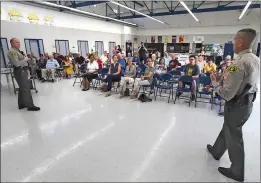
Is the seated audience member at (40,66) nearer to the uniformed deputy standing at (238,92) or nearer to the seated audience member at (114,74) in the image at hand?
the seated audience member at (114,74)

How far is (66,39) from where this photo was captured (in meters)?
10.3

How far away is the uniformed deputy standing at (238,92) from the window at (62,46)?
9.68 m

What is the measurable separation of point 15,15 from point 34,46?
5.19 feet

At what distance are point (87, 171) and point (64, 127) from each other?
1.35m

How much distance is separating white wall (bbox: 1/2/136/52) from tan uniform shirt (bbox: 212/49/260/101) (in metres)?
6.43

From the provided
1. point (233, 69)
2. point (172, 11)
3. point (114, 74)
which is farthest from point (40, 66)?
point (172, 11)

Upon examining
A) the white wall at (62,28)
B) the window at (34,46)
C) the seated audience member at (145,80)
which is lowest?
the seated audience member at (145,80)

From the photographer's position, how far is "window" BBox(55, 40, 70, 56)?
32.5ft

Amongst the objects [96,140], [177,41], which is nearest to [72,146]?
[96,140]

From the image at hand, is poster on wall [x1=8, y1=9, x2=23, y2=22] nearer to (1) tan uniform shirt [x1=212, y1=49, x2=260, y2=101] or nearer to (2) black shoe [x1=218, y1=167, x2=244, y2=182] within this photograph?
(1) tan uniform shirt [x1=212, y1=49, x2=260, y2=101]

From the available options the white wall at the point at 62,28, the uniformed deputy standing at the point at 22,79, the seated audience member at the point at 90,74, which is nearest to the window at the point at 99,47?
the white wall at the point at 62,28

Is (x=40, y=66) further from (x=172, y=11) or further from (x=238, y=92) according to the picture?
(x=172, y=11)

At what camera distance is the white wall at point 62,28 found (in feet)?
25.9

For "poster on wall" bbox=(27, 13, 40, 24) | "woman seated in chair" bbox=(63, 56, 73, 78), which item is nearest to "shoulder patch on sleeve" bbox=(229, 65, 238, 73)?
"woman seated in chair" bbox=(63, 56, 73, 78)
